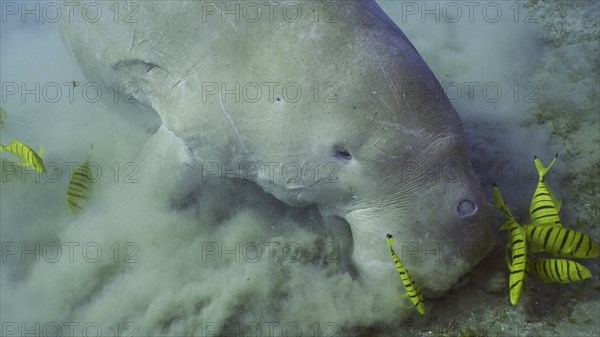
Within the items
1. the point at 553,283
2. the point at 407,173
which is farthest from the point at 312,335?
the point at 553,283

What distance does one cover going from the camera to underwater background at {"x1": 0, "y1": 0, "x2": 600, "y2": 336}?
3.00m

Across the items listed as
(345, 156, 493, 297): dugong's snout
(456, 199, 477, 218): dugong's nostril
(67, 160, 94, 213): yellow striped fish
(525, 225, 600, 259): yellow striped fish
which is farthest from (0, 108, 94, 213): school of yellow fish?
(525, 225, 600, 259): yellow striped fish

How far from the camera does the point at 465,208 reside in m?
2.50

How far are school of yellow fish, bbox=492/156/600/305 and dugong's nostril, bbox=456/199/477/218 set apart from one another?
1.63 feet

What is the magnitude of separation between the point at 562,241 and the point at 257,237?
2.11 meters

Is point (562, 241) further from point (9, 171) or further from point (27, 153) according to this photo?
point (9, 171)

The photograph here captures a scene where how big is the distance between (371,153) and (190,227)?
1.89 m

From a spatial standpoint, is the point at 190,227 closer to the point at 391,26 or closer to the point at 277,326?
the point at 277,326

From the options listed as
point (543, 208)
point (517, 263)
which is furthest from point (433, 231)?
point (543, 208)

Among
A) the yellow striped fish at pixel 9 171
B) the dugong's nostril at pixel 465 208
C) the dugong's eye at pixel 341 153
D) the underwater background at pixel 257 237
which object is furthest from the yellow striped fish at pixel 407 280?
the yellow striped fish at pixel 9 171

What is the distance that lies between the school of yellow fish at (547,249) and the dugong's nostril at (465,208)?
1.63ft

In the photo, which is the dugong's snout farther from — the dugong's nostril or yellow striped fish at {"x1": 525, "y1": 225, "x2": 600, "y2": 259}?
yellow striped fish at {"x1": 525, "y1": 225, "x2": 600, "y2": 259}

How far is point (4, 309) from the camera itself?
12.4 ft

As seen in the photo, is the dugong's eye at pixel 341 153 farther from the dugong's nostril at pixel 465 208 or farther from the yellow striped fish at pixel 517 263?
the yellow striped fish at pixel 517 263
